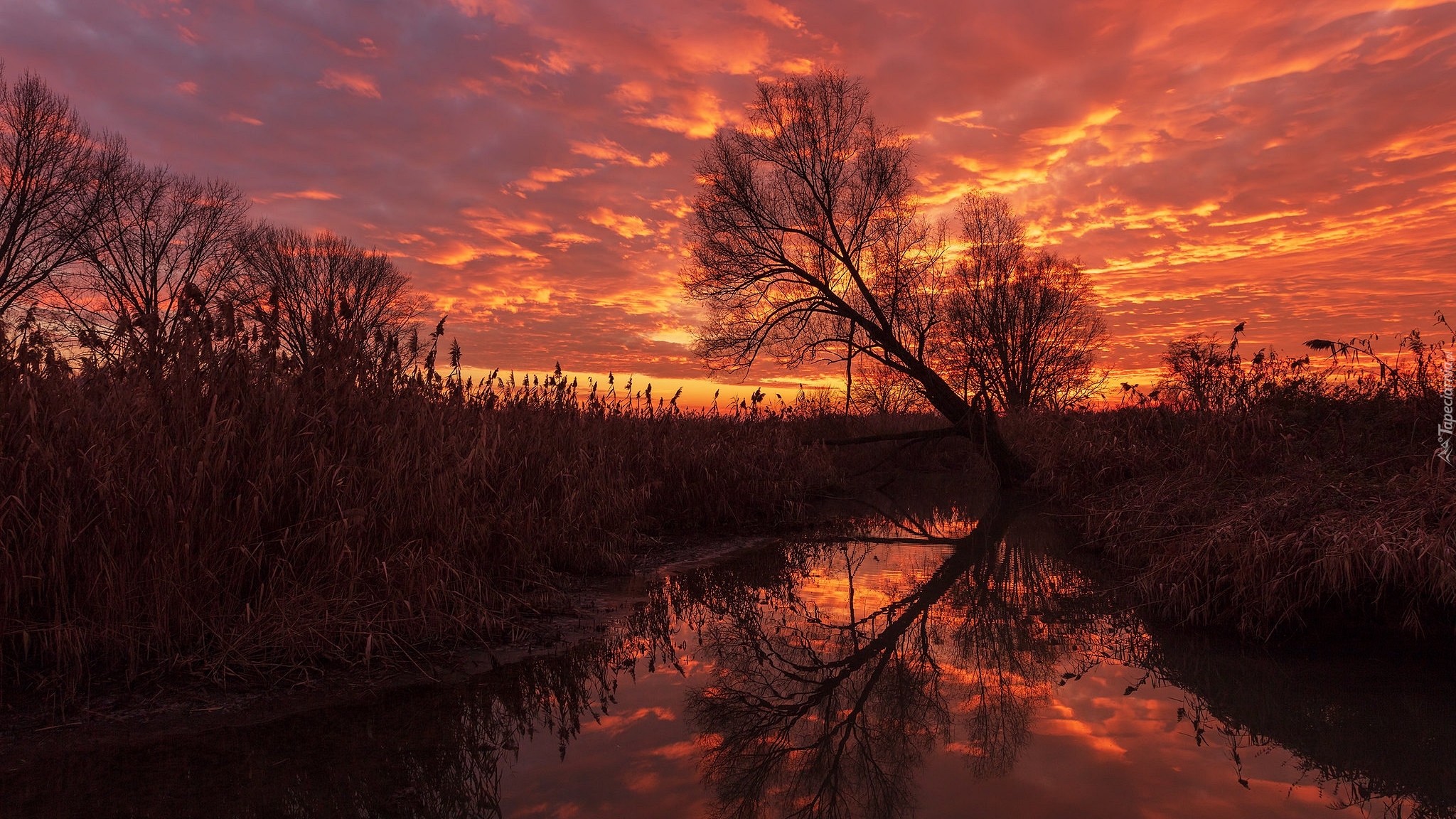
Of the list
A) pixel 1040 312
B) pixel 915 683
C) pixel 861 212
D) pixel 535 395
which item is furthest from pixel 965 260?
pixel 915 683

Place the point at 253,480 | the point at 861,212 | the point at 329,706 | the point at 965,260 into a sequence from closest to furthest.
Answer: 1. the point at 329,706
2. the point at 253,480
3. the point at 861,212
4. the point at 965,260

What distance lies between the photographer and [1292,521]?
4.98m

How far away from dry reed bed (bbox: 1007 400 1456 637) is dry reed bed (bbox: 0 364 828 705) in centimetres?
498

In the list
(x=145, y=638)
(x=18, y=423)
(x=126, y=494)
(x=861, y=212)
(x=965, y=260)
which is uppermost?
(x=965, y=260)

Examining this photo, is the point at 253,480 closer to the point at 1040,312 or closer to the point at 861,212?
the point at 861,212

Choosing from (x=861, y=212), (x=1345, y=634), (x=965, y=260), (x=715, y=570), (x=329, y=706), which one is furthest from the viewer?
(x=965, y=260)

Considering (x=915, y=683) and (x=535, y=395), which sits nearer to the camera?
(x=915, y=683)

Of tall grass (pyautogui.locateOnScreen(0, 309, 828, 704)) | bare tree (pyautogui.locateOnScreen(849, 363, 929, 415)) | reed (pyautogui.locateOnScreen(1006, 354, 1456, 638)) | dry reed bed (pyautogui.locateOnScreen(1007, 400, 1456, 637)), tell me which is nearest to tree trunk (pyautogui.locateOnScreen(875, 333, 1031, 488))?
reed (pyautogui.locateOnScreen(1006, 354, 1456, 638))

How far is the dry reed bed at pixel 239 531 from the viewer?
3.57 metres

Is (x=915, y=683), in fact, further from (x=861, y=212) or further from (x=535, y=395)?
(x=861, y=212)

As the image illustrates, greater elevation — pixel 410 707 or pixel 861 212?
pixel 861 212

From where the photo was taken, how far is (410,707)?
12.0 feet

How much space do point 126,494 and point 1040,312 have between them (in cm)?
3441

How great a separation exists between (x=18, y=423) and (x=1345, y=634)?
798 cm
